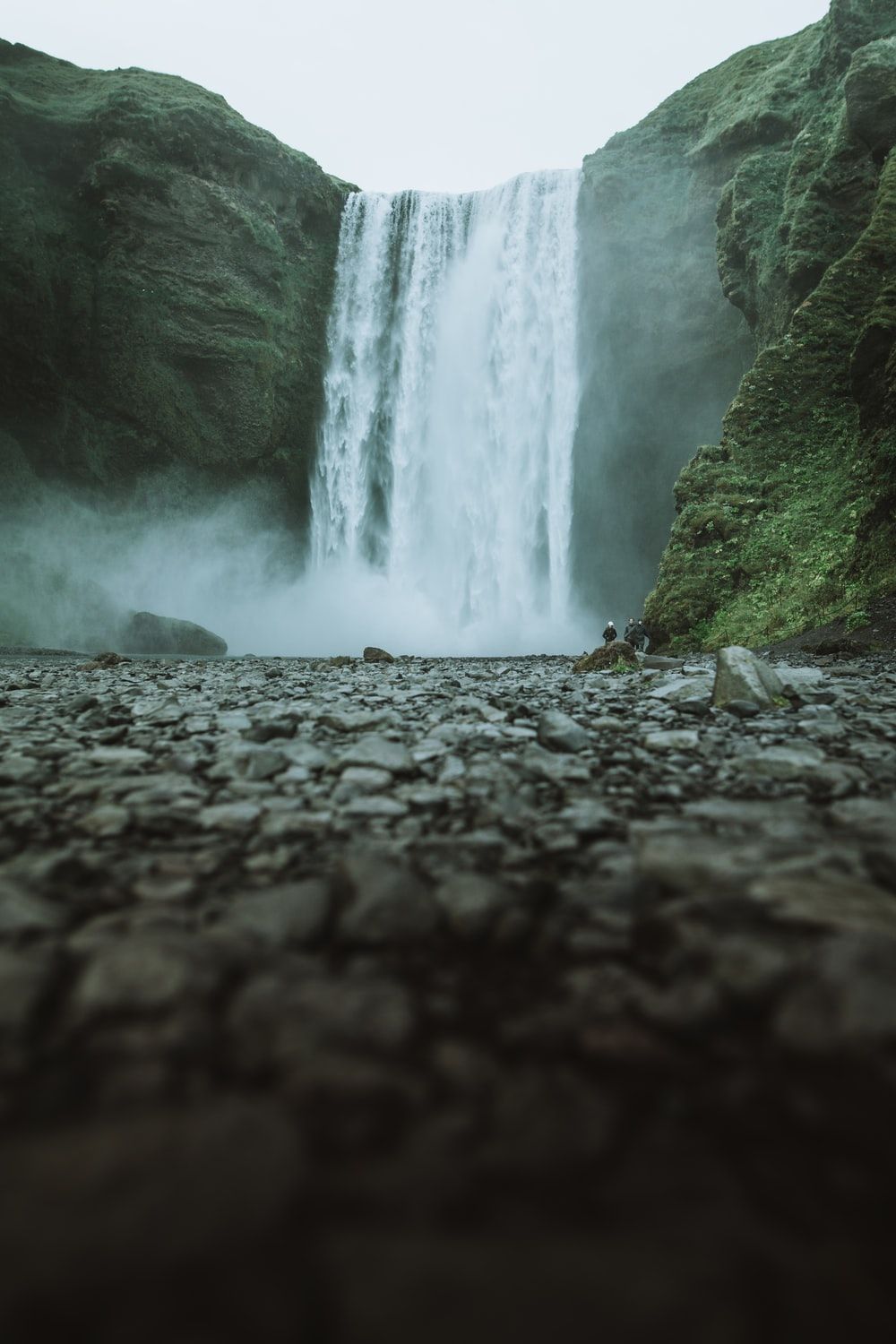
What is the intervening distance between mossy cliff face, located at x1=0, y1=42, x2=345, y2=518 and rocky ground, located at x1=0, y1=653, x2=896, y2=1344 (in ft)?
97.2

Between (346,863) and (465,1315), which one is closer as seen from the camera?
(465,1315)

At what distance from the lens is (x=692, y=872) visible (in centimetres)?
123

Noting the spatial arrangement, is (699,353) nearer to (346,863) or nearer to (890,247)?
(890,247)

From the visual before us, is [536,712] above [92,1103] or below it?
above

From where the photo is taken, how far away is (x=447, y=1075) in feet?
2.44

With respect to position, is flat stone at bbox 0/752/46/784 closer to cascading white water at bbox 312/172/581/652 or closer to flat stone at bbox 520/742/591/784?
flat stone at bbox 520/742/591/784

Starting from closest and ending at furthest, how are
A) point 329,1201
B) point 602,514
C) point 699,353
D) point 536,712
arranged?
point 329,1201 → point 536,712 → point 699,353 → point 602,514

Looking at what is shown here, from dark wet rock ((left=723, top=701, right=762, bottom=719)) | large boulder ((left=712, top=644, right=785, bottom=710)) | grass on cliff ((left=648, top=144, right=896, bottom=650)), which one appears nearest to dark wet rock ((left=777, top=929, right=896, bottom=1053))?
dark wet rock ((left=723, top=701, right=762, bottom=719))

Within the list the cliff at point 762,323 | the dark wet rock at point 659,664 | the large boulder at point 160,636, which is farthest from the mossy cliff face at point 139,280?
the dark wet rock at point 659,664

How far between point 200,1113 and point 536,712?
3156 mm

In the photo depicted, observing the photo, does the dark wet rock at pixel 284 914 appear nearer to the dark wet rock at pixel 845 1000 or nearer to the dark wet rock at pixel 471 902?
the dark wet rock at pixel 471 902

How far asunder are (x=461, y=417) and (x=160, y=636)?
15893 mm

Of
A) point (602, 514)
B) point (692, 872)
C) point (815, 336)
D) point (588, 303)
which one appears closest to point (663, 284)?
point (588, 303)

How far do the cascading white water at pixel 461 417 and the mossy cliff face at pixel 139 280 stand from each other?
3658 millimetres
